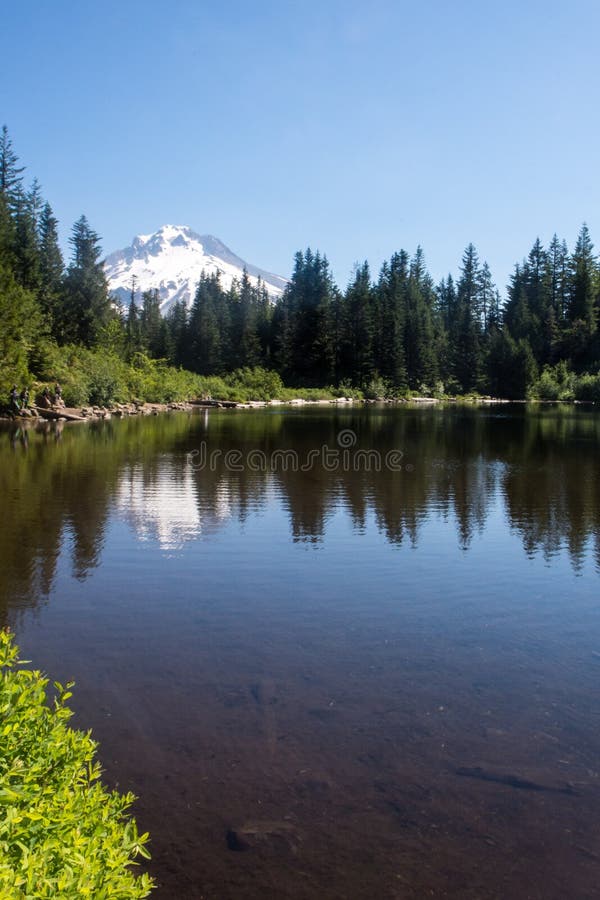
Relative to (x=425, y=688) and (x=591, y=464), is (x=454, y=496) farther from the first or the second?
(x=425, y=688)

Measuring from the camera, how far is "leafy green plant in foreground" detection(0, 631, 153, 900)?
274cm

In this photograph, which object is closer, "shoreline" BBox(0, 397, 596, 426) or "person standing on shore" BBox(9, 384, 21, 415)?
"person standing on shore" BBox(9, 384, 21, 415)

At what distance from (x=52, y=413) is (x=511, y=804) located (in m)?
45.8

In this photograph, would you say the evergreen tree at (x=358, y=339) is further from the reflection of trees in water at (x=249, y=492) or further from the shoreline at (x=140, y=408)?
the reflection of trees in water at (x=249, y=492)

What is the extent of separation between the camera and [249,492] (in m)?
20.2

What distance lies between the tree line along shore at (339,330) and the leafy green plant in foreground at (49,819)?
6575 centimetres

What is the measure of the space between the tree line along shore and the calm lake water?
55.4m

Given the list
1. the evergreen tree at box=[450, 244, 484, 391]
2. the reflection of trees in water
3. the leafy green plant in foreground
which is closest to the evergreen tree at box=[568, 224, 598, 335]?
the evergreen tree at box=[450, 244, 484, 391]

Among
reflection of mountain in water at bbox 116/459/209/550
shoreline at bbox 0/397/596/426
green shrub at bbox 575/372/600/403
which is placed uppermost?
green shrub at bbox 575/372/600/403

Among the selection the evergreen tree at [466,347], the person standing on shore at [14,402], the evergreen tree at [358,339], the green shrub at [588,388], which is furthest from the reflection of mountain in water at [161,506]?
the evergreen tree at [466,347]

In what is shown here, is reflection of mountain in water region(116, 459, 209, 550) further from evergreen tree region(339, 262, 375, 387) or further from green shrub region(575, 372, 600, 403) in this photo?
evergreen tree region(339, 262, 375, 387)

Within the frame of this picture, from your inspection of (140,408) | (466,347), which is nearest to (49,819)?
(140,408)

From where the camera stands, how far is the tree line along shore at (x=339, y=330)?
81688mm

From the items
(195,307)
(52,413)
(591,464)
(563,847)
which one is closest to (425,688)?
(563,847)
